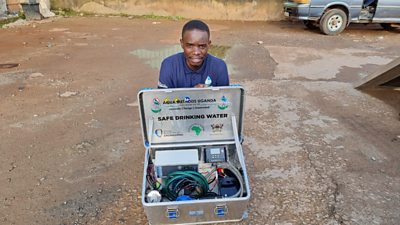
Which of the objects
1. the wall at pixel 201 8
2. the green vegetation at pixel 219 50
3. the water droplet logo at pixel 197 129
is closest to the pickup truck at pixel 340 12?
the wall at pixel 201 8

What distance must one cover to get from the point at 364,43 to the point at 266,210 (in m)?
7.91

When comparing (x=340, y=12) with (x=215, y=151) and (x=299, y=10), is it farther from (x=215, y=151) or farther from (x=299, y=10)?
(x=215, y=151)

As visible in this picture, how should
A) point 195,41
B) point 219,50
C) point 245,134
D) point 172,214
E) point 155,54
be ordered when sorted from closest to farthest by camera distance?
1. point 172,214
2. point 195,41
3. point 245,134
4. point 155,54
5. point 219,50

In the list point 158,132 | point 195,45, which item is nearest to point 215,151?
point 158,132

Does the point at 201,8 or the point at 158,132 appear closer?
the point at 158,132

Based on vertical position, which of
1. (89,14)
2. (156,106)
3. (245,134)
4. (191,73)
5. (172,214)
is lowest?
(245,134)

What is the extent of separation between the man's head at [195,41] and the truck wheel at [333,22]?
8485 mm

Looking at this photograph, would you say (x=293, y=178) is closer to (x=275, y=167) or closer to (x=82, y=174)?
(x=275, y=167)

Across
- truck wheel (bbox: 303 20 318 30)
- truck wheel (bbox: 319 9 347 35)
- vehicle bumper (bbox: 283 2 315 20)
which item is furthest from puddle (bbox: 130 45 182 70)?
truck wheel (bbox: 303 20 318 30)

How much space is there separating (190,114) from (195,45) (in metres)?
0.50

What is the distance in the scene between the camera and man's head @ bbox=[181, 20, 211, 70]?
8.28 ft

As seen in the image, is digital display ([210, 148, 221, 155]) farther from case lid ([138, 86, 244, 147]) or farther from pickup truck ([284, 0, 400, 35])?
pickup truck ([284, 0, 400, 35])

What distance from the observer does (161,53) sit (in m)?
7.97

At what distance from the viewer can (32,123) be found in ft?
14.9
